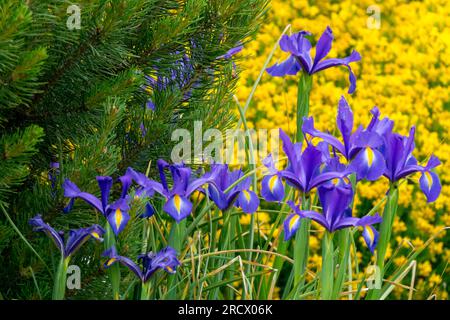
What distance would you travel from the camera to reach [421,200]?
5035 millimetres

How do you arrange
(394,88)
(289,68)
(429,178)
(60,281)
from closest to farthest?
1. (60,281)
2. (429,178)
3. (289,68)
4. (394,88)

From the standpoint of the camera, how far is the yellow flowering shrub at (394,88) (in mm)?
4992

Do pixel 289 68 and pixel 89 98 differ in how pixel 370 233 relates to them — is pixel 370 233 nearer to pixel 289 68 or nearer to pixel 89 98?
pixel 289 68

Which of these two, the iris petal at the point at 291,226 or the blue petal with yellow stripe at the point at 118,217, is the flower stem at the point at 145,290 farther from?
the iris petal at the point at 291,226

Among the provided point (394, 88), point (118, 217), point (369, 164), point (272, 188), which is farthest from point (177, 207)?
point (394, 88)

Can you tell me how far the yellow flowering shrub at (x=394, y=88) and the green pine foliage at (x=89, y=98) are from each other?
4.24 feet

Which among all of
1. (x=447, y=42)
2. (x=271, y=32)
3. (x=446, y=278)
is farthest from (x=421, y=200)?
(x=271, y=32)

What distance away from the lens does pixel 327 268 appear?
2.46 meters

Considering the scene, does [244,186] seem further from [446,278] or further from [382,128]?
[446,278]

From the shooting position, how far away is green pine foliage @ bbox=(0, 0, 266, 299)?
8.09 feet

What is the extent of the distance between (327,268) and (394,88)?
3592 mm

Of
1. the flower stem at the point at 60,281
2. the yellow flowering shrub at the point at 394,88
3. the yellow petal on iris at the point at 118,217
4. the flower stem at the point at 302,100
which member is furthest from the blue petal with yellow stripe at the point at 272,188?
the yellow flowering shrub at the point at 394,88

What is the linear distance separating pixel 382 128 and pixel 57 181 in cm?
107

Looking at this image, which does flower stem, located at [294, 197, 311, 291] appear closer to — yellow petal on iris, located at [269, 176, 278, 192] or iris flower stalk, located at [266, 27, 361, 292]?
yellow petal on iris, located at [269, 176, 278, 192]
